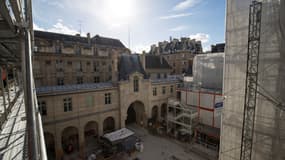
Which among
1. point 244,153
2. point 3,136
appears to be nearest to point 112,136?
point 3,136

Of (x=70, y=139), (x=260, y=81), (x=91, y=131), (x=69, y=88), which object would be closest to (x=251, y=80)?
(x=260, y=81)

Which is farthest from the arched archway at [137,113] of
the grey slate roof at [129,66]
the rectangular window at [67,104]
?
the rectangular window at [67,104]

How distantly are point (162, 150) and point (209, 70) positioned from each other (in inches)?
441

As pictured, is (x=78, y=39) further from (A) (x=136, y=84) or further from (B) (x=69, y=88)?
(A) (x=136, y=84)

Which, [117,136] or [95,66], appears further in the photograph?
[95,66]

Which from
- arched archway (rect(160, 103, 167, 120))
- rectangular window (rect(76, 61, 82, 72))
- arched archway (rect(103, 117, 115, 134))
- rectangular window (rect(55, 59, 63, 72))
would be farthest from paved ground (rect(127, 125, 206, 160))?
rectangular window (rect(55, 59, 63, 72))

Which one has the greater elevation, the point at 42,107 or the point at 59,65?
the point at 59,65

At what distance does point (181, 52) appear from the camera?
3831 centimetres

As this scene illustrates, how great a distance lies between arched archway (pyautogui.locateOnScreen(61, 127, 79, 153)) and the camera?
14856 millimetres

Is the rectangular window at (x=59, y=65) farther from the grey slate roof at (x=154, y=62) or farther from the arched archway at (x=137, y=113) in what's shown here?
the grey slate roof at (x=154, y=62)

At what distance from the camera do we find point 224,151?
9.90m

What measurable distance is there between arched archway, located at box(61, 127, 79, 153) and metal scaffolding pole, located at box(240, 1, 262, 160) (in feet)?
51.1

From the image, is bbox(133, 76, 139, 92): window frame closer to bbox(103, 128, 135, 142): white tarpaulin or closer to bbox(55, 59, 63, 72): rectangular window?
bbox(103, 128, 135, 142): white tarpaulin

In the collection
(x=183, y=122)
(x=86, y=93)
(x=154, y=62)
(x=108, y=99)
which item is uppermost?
(x=154, y=62)
